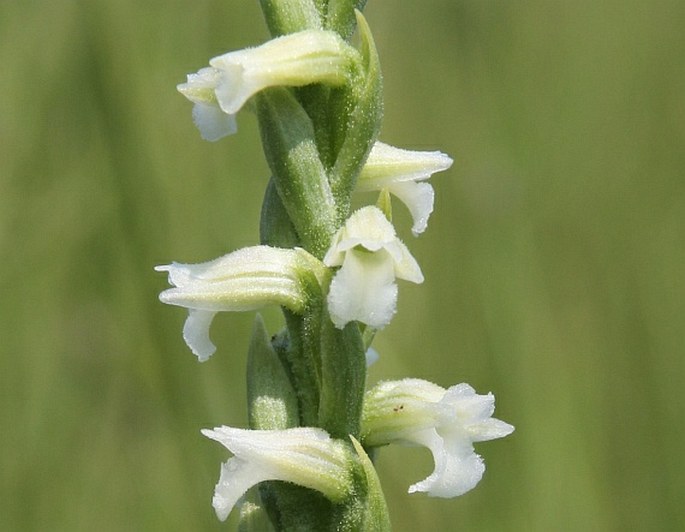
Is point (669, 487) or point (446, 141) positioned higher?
point (446, 141)

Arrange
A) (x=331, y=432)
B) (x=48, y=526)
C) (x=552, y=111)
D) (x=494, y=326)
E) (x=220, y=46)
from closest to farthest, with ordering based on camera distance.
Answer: (x=331, y=432) < (x=48, y=526) < (x=494, y=326) < (x=220, y=46) < (x=552, y=111)

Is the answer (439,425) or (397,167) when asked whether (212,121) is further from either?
(439,425)

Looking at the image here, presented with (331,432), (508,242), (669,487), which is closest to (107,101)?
(508,242)

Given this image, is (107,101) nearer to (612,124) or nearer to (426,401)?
(426,401)

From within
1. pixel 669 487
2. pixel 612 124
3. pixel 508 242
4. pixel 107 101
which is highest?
pixel 107 101

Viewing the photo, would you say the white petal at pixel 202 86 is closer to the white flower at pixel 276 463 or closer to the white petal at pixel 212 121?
the white petal at pixel 212 121

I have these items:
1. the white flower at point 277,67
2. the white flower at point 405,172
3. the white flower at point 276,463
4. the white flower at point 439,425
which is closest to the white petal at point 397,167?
the white flower at point 405,172

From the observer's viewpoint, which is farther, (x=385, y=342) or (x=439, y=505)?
(x=385, y=342)
